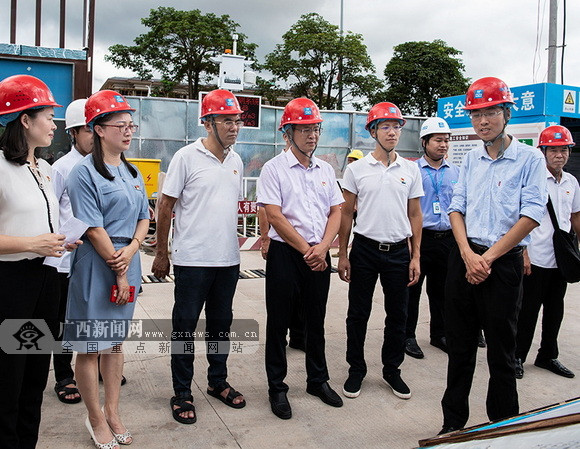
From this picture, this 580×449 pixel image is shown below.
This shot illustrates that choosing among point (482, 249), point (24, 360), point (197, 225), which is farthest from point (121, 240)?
point (482, 249)

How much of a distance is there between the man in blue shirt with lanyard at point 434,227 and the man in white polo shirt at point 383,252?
2.62 feet

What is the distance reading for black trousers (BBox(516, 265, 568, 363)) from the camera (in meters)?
4.34

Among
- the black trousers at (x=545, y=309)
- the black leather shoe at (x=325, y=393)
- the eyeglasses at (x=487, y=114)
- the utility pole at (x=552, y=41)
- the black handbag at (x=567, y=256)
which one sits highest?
the utility pole at (x=552, y=41)

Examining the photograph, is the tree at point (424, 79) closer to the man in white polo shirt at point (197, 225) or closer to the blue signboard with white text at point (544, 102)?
the blue signboard with white text at point (544, 102)

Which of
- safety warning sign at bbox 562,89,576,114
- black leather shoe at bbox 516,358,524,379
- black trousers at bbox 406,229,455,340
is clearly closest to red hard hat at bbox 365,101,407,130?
black trousers at bbox 406,229,455,340

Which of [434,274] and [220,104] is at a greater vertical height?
[220,104]

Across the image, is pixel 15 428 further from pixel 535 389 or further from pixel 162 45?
pixel 162 45

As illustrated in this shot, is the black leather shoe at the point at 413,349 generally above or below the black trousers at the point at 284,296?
below

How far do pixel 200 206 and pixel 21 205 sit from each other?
4.05ft

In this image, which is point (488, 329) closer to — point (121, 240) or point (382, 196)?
point (382, 196)

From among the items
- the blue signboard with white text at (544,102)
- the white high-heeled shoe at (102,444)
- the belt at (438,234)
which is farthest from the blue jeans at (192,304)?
the blue signboard with white text at (544,102)

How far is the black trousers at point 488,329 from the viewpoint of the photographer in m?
2.96

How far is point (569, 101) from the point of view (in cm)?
968

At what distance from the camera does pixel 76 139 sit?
3730 millimetres
